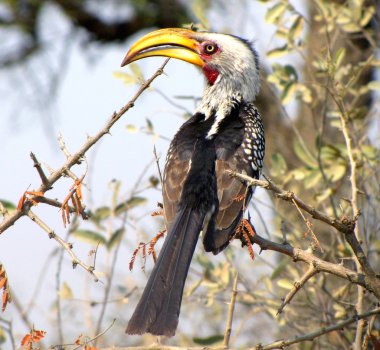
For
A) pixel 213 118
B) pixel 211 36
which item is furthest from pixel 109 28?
pixel 213 118

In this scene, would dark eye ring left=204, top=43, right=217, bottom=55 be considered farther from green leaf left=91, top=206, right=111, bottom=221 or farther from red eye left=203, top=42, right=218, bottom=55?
green leaf left=91, top=206, right=111, bottom=221

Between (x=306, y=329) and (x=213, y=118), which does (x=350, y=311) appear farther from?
(x=213, y=118)

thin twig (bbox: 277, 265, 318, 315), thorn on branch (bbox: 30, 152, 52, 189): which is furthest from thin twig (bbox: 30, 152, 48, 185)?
thin twig (bbox: 277, 265, 318, 315)

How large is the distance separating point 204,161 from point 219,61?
123cm

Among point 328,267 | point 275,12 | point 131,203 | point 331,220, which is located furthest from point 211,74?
point 331,220

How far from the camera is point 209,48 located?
16.0ft

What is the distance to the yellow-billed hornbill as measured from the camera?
9.91 ft

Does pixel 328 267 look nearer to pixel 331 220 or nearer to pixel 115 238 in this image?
pixel 331 220

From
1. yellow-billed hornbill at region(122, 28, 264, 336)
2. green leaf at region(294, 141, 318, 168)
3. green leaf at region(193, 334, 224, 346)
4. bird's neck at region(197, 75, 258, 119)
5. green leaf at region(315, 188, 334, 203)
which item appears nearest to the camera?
yellow-billed hornbill at region(122, 28, 264, 336)

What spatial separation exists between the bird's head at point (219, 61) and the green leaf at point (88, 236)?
38.9 inches

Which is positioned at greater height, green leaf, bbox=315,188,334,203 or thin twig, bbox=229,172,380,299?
green leaf, bbox=315,188,334,203

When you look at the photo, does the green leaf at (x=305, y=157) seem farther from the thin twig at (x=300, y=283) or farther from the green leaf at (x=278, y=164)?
the thin twig at (x=300, y=283)

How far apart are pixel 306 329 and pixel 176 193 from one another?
4.27ft

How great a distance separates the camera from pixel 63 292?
4426mm
